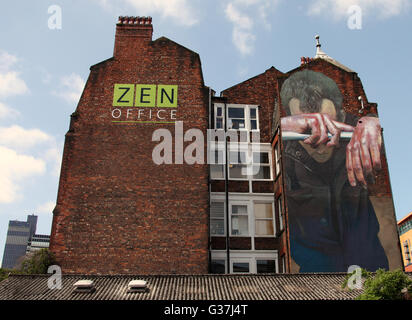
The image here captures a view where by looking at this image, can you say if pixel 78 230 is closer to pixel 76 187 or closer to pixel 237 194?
pixel 76 187

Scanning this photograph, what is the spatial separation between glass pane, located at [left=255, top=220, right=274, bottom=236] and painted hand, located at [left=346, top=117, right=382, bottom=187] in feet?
17.4

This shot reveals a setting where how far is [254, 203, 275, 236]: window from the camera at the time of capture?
96.1 ft

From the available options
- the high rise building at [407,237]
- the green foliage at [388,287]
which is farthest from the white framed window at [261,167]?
the high rise building at [407,237]

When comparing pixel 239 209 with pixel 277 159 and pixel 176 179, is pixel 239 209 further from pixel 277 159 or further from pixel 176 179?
pixel 176 179

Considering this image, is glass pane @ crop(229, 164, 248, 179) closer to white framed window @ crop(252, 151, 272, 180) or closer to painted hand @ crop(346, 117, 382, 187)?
white framed window @ crop(252, 151, 272, 180)

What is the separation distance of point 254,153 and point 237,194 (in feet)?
9.83

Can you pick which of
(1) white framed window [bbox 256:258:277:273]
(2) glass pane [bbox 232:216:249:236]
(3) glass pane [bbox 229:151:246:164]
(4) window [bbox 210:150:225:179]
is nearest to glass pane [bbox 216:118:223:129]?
(4) window [bbox 210:150:225:179]

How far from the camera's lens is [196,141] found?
95.5ft

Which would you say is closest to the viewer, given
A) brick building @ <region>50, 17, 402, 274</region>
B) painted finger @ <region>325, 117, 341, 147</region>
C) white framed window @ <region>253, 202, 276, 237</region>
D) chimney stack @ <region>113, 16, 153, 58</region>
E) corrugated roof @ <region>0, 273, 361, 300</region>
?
corrugated roof @ <region>0, 273, 361, 300</region>

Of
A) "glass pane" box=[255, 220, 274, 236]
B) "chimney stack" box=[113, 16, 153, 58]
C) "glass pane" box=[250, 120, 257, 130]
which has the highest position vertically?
"chimney stack" box=[113, 16, 153, 58]

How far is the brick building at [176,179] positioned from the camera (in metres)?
26.6

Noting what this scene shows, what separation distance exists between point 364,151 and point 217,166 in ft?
28.5

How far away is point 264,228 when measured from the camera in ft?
96.5
